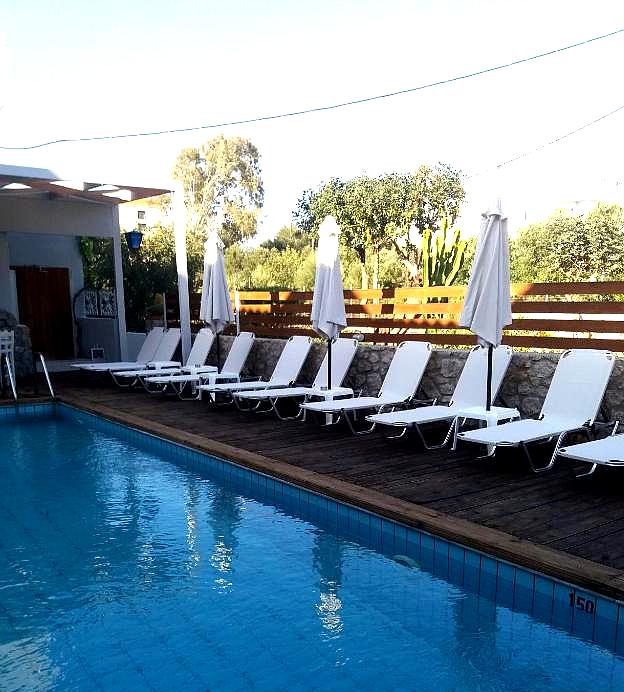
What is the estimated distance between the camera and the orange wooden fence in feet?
22.0

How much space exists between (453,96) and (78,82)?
1553 cm

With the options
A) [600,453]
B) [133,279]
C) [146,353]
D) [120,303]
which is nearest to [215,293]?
[146,353]

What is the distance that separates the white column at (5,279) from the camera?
1277 centimetres

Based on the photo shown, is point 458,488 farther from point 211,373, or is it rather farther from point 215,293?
point 215,293

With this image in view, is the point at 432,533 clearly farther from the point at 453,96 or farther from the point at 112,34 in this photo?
the point at 453,96

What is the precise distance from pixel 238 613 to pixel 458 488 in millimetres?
1933

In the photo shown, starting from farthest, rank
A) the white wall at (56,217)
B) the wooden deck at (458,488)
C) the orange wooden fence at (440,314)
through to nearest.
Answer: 1. the white wall at (56,217)
2. the orange wooden fence at (440,314)
3. the wooden deck at (458,488)

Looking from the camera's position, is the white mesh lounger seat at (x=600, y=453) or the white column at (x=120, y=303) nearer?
the white mesh lounger seat at (x=600, y=453)

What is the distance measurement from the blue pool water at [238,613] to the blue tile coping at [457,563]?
5 centimetres

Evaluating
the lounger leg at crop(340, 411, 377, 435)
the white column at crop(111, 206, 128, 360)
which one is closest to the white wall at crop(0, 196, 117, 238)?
the white column at crop(111, 206, 128, 360)

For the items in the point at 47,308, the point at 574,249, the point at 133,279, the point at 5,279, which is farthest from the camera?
the point at 574,249

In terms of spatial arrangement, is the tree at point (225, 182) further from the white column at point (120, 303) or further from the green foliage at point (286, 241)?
the white column at point (120, 303)

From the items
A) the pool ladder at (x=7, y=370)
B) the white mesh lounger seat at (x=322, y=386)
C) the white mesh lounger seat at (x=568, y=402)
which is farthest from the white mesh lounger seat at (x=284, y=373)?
the white mesh lounger seat at (x=568, y=402)

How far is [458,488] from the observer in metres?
4.83
